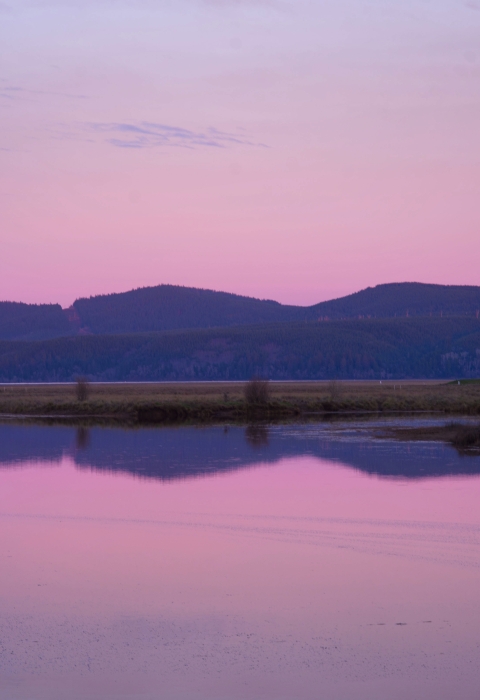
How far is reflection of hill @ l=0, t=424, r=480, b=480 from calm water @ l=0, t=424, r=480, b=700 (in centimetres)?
31

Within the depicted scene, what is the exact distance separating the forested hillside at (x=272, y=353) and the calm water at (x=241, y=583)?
436ft

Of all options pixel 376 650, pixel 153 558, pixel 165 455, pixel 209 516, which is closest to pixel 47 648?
pixel 376 650

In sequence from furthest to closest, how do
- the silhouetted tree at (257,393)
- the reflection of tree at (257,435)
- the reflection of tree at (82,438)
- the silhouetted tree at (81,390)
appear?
the silhouetted tree at (81,390) → the silhouetted tree at (257,393) → the reflection of tree at (257,435) → the reflection of tree at (82,438)

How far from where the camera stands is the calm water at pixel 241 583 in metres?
7.47

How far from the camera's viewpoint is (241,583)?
1063 cm

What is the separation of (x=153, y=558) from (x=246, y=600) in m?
2.45

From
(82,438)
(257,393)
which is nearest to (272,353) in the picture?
(257,393)

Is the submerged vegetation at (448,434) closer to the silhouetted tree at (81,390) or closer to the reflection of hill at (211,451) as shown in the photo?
the reflection of hill at (211,451)

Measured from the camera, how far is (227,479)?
64.1 feet

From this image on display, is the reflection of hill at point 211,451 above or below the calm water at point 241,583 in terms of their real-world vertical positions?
above

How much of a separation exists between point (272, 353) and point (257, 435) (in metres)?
137

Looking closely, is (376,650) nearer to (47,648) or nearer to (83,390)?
(47,648)

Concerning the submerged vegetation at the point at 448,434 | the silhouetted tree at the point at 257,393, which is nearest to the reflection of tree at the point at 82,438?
the submerged vegetation at the point at 448,434

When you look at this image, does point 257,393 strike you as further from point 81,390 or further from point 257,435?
point 257,435
